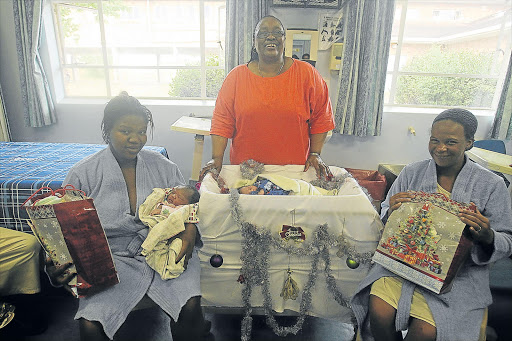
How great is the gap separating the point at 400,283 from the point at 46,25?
4.04 meters

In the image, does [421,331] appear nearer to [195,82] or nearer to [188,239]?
[188,239]

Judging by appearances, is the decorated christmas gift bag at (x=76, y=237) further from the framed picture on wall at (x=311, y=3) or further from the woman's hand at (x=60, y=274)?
the framed picture on wall at (x=311, y=3)

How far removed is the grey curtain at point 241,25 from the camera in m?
2.98

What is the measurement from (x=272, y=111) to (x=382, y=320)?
43.2 inches

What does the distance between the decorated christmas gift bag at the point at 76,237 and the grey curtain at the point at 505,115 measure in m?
3.65

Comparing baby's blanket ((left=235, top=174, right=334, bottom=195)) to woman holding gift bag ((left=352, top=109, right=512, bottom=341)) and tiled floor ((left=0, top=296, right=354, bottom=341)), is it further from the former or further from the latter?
tiled floor ((left=0, top=296, right=354, bottom=341))

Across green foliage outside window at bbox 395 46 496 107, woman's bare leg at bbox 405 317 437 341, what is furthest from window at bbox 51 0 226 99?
woman's bare leg at bbox 405 317 437 341

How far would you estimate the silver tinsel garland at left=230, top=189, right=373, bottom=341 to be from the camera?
1.35 m

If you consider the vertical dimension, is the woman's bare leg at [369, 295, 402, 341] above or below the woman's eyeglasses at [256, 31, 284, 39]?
below

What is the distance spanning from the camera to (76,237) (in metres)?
1.11

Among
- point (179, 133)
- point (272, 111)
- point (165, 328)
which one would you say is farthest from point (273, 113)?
point (179, 133)

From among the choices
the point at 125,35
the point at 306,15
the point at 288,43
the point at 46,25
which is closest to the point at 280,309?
the point at 288,43

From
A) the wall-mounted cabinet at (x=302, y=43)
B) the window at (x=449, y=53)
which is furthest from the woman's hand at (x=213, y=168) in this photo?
the window at (x=449, y=53)

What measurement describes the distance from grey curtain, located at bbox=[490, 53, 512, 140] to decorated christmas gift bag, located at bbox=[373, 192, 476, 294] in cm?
265
